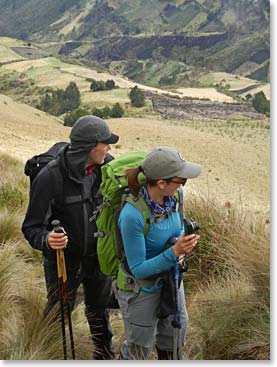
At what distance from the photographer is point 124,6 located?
13288 centimetres

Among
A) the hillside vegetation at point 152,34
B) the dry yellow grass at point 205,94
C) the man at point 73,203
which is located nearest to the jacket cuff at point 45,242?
the man at point 73,203

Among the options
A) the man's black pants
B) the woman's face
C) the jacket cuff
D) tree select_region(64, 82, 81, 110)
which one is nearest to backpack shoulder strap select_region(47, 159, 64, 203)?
the jacket cuff

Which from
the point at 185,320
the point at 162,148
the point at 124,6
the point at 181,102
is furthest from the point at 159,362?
the point at 124,6

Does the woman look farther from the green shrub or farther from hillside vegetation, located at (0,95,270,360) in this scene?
the green shrub

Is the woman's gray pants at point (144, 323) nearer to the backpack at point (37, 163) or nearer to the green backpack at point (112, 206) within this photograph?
the green backpack at point (112, 206)

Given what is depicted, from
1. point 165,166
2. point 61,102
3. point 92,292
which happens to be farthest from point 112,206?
point 61,102

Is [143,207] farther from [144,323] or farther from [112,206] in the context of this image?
[144,323]

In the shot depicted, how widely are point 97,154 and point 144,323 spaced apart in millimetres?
870

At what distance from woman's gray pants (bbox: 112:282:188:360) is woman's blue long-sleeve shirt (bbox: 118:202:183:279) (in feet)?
0.51

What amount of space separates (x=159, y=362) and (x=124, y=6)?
137 metres

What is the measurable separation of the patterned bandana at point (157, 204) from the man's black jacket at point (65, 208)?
1.73 ft

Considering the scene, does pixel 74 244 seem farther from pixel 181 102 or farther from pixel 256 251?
pixel 181 102

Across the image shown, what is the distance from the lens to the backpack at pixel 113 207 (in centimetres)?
253

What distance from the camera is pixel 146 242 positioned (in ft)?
8.13
